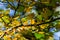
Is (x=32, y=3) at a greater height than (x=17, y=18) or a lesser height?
greater

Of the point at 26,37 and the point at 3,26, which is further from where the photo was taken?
the point at 26,37

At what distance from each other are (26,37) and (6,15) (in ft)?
1.62

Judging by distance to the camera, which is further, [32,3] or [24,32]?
[32,3]

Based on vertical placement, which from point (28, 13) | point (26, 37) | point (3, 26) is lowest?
point (26, 37)

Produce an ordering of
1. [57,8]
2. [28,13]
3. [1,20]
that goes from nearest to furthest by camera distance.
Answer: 1. [1,20]
2. [28,13]
3. [57,8]

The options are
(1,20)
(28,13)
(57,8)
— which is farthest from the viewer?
(57,8)

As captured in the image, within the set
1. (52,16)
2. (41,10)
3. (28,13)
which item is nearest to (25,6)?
(28,13)

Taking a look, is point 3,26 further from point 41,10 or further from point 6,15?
point 41,10

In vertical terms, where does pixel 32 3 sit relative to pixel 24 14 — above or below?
above

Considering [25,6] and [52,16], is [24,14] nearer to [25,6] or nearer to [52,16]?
[25,6]

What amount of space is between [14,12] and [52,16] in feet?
2.09

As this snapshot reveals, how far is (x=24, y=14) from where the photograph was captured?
8.47ft

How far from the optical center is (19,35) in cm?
238

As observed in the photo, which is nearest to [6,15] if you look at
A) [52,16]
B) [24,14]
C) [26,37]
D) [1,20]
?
[1,20]
